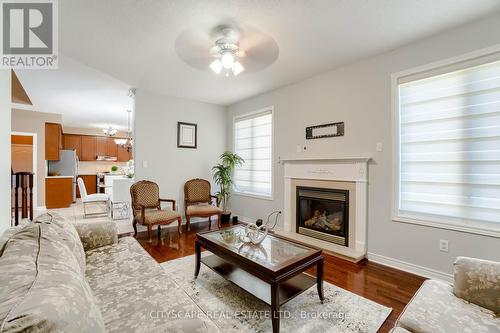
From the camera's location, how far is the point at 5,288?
74cm

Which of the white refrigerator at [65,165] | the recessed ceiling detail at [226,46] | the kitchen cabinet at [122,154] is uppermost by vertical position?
the recessed ceiling detail at [226,46]

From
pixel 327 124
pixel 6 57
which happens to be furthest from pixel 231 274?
pixel 6 57

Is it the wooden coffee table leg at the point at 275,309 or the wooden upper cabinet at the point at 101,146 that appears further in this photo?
the wooden upper cabinet at the point at 101,146

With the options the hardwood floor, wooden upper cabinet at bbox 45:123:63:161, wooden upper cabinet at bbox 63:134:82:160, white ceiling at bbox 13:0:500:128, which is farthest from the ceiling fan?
wooden upper cabinet at bbox 63:134:82:160

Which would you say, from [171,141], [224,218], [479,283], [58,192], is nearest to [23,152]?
[58,192]

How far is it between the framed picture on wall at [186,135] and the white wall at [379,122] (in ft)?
6.53

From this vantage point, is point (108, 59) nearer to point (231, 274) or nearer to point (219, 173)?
point (219, 173)

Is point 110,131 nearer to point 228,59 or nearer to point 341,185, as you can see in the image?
point 228,59

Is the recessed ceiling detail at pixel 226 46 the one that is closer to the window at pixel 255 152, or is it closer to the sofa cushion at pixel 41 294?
the window at pixel 255 152

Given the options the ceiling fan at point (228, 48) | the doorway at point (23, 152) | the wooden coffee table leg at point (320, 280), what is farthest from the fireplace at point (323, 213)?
the doorway at point (23, 152)

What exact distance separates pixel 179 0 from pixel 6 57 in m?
2.47

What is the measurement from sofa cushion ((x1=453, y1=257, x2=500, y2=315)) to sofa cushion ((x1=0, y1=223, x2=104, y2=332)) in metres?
1.91

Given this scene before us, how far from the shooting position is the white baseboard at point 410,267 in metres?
2.33

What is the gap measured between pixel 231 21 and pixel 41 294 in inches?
92.6
